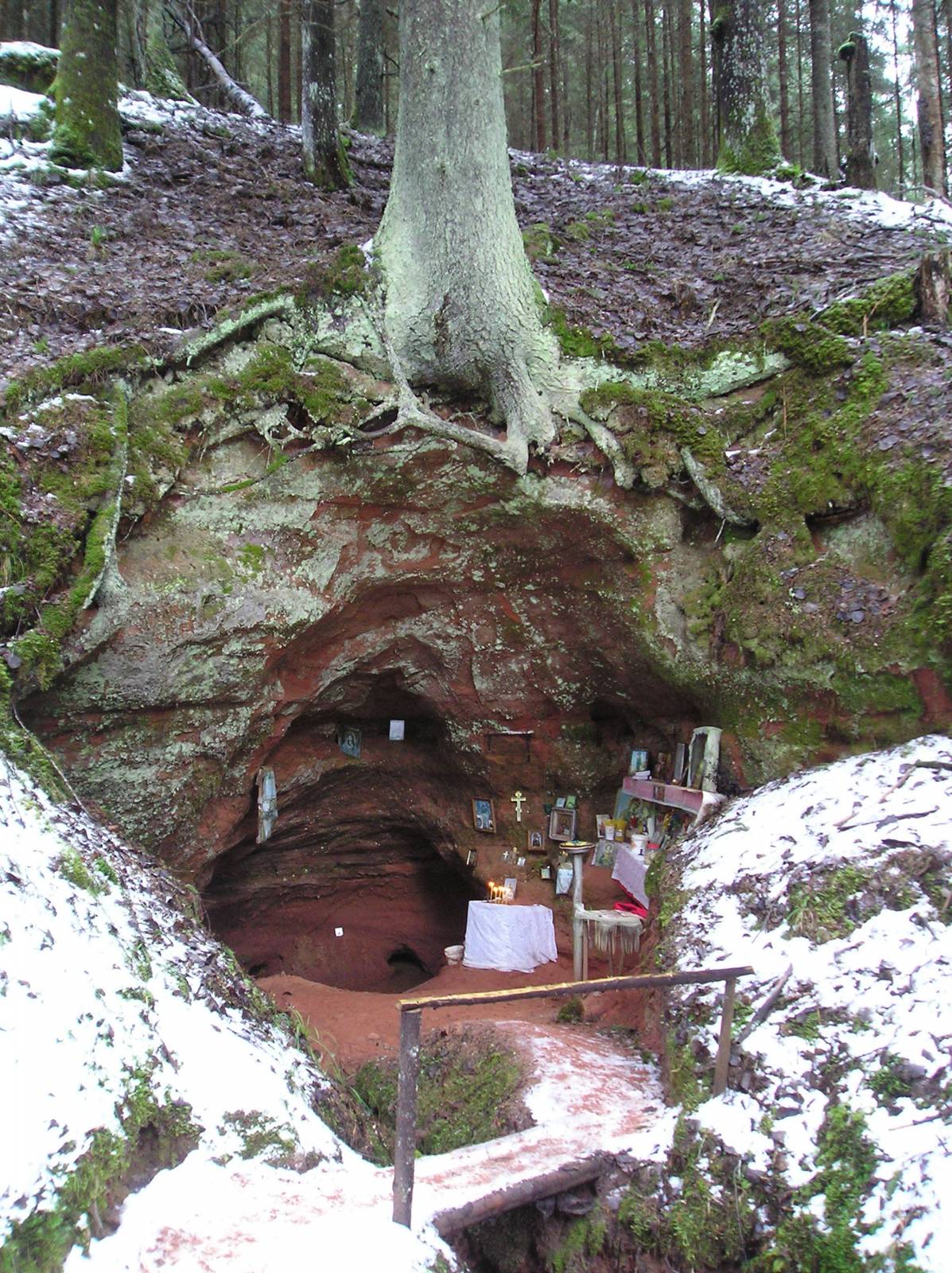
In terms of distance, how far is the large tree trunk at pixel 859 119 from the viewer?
33.6ft

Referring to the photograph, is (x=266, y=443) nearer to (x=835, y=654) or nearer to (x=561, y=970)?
(x=835, y=654)

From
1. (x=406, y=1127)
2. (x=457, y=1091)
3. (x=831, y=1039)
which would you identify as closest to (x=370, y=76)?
(x=457, y=1091)

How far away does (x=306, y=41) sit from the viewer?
9.20m

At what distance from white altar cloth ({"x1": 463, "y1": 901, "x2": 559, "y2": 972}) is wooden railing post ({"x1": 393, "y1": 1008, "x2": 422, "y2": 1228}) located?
4.95 metres

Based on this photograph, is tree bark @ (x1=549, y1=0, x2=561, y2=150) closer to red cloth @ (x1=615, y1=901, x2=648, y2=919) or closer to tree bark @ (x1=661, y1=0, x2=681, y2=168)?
tree bark @ (x1=661, y1=0, x2=681, y2=168)

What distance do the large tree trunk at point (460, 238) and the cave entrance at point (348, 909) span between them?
18.1 feet

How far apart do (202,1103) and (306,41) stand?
402 inches

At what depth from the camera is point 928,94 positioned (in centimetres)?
1027

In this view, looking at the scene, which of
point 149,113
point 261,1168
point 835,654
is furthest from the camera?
point 149,113

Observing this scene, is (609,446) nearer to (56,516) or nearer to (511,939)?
(56,516)

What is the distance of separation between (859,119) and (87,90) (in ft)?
29.9

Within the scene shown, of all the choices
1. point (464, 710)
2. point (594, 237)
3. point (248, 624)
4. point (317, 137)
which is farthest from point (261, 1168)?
point (317, 137)

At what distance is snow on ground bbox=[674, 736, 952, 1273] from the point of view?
3174 millimetres

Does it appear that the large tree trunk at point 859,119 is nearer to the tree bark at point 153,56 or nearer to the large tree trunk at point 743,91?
the large tree trunk at point 743,91
